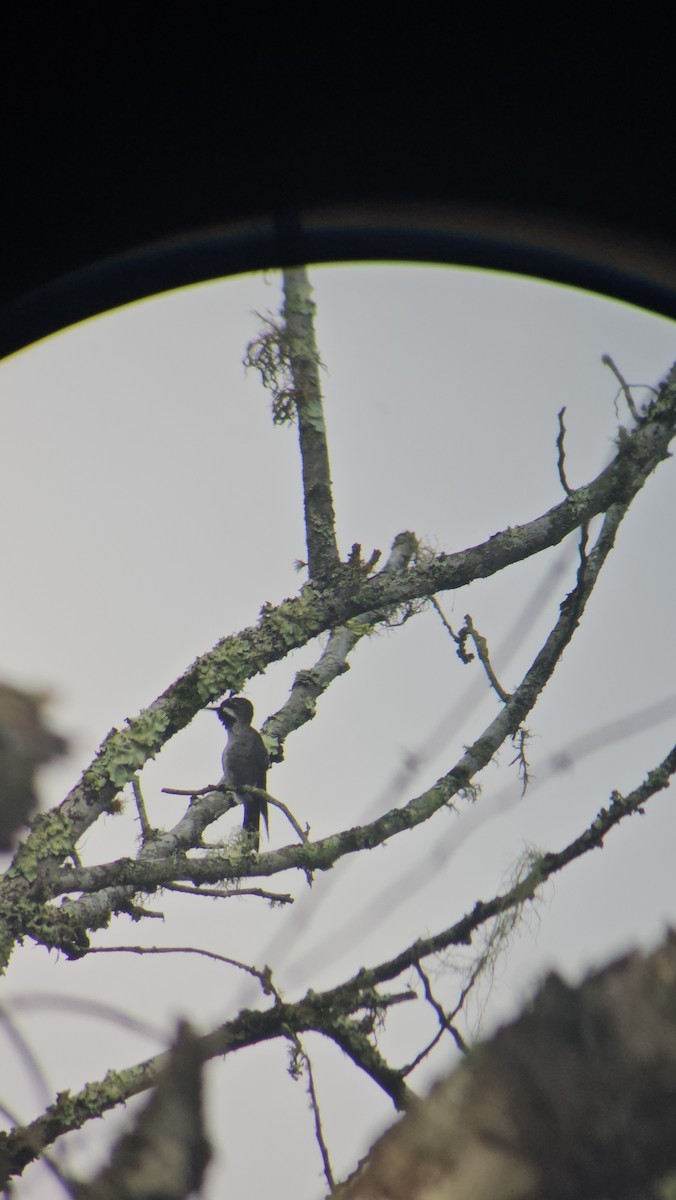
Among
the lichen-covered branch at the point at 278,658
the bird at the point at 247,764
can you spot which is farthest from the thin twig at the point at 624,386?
the bird at the point at 247,764

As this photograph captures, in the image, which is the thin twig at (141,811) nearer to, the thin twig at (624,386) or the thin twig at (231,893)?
the thin twig at (231,893)

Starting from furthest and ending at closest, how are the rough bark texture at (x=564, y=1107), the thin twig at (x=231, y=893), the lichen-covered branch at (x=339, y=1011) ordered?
the thin twig at (x=231, y=893)
the lichen-covered branch at (x=339, y=1011)
the rough bark texture at (x=564, y=1107)

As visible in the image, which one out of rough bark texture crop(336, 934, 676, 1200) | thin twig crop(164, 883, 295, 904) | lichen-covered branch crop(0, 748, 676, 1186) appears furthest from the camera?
thin twig crop(164, 883, 295, 904)

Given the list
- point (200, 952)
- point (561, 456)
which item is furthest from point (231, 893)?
point (561, 456)

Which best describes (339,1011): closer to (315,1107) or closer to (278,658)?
(315,1107)

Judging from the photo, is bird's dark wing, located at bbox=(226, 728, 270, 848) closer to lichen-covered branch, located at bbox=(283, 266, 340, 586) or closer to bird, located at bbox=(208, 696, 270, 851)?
bird, located at bbox=(208, 696, 270, 851)

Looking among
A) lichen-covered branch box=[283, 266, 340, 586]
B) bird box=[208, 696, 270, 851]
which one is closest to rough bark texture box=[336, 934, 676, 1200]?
bird box=[208, 696, 270, 851]

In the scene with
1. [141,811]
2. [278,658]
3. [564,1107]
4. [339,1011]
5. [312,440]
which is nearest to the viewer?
[564,1107]

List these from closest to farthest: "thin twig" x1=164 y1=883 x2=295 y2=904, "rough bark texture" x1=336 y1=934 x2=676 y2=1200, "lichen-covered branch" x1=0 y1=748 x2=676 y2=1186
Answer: "rough bark texture" x1=336 y1=934 x2=676 y2=1200 < "lichen-covered branch" x1=0 y1=748 x2=676 y2=1186 < "thin twig" x1=164 y1=883 x2=295 y2=904

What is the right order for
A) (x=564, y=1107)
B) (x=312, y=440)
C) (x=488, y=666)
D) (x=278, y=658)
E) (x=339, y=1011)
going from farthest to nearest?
(x=312, y=440) < (x=278, y=658) < (x=488, y=666) < (x=339, y=1011) < (x=564, y=1107)

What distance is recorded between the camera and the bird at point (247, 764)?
1825 millimetres

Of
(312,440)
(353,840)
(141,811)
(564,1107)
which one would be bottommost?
(564,1107)

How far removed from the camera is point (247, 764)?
1.85 m

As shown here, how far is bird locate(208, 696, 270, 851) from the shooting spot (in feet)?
5.99
